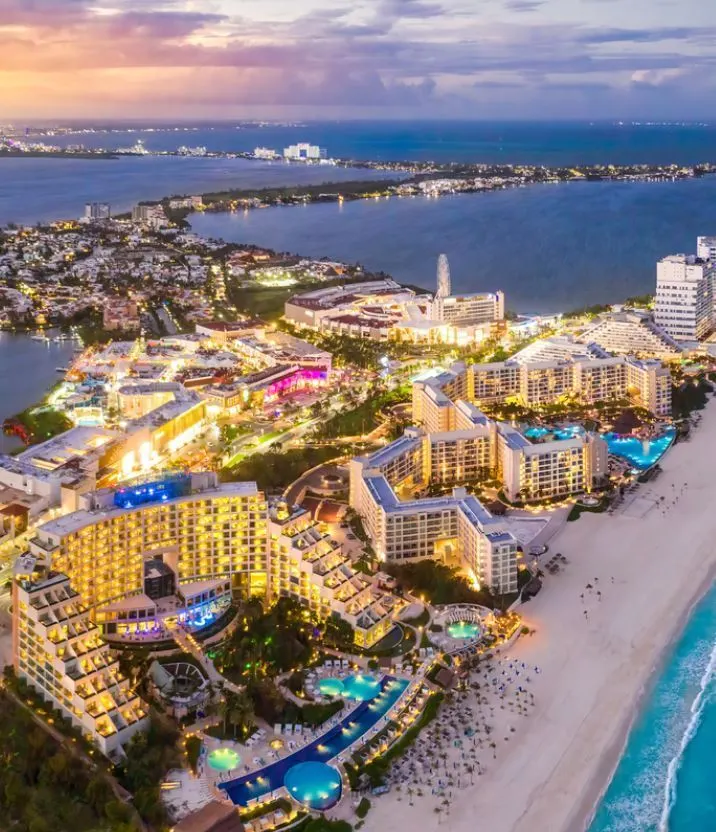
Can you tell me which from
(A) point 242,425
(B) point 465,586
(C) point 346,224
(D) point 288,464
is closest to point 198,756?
(B) point 465,586

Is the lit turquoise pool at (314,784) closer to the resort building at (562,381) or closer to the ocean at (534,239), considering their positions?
the ocean at (534,239)

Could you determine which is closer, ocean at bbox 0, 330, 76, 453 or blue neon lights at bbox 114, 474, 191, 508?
blue neon lights at bbox 114, 474, 191, 508

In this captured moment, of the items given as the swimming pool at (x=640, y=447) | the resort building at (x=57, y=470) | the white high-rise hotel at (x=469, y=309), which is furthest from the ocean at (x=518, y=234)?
the resort building at (x=57, y=470)

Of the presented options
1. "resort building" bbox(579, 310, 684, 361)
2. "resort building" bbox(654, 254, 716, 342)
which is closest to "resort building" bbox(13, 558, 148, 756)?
"resort building" bbox(579, 310, 684, 361)

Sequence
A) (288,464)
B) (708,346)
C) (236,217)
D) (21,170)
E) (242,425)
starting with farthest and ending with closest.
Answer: (21,170) < (236,217) < (708,346) < (242,425) < (288,464)

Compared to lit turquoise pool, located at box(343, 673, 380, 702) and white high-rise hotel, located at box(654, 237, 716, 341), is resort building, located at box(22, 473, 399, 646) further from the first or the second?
white high-rise hotel, located at box(654, 237, 716, 341)

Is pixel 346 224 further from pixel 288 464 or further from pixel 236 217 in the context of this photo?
pixel 288 464
